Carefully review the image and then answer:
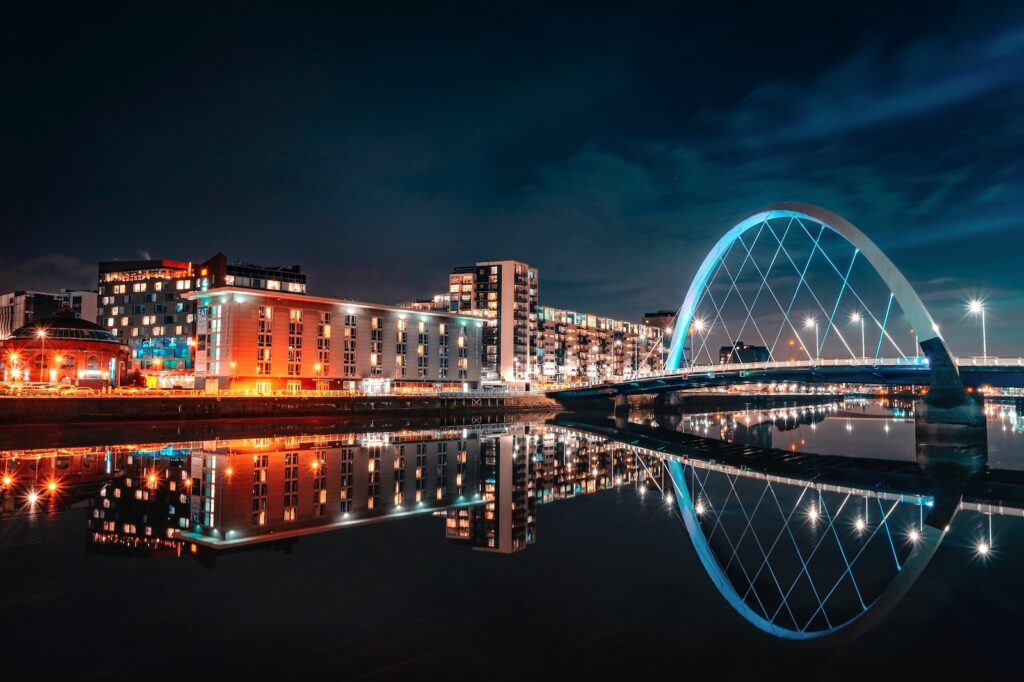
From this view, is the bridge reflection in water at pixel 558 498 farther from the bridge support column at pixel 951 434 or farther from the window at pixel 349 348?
the window at pixel 349 348

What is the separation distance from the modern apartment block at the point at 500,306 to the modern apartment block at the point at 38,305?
68253 mm

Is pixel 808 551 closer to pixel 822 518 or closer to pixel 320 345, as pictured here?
pixel 822 518

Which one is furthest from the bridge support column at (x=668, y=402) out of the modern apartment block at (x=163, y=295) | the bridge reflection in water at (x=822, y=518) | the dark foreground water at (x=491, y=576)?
the dark foreground water at (x=491, y=576)

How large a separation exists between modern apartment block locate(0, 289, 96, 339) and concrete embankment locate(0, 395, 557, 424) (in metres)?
78.1

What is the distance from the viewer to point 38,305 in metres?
129

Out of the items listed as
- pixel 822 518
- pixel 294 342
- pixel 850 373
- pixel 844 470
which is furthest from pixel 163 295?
pixel 822 518

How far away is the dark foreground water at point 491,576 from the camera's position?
388 inches

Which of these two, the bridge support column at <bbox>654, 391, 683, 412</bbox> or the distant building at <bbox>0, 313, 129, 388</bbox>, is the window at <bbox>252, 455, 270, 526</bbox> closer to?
the distant building at <bbox>0, 313, 129, 388</bbox>

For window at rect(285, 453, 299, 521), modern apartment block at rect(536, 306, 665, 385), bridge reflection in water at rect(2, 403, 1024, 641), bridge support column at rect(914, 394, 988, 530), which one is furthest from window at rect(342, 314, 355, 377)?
modern apartment block at rect(536, 306, 665, 385)

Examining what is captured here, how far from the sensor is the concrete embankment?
49.9m

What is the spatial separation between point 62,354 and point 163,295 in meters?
38.6

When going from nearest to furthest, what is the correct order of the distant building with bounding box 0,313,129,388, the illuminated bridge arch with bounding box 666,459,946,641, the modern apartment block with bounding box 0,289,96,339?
the illuminated bridge arch with bounding box 666,459,946,641
the distant building with bounding box 0,313,129,388
the modern apartment block with bounding box 0,289,96,339

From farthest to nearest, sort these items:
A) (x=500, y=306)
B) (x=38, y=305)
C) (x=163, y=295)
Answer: (x=500, y=306), (x=38, y=305), (x=163, y=295)

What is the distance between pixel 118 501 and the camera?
72.4 feet
